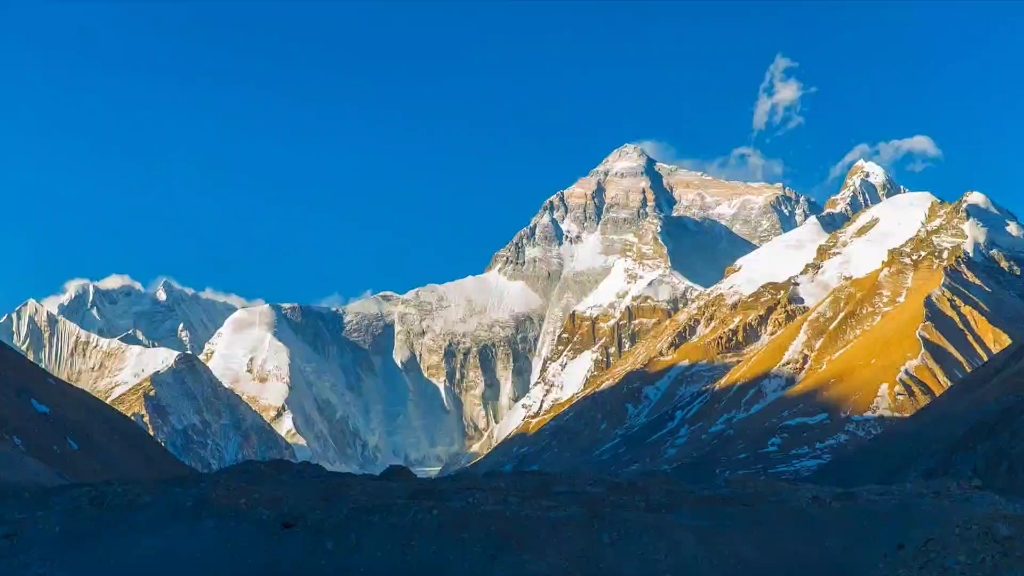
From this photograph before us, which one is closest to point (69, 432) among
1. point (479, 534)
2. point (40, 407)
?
point (40, 407)

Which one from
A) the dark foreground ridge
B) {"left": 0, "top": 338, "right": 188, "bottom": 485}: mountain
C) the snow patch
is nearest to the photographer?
the dark foreground ridge

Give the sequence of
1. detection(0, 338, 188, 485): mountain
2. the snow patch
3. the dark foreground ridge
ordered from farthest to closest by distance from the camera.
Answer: the snow patch → detection(0, 338, 188, 485): mountain → the dark foreground ridge

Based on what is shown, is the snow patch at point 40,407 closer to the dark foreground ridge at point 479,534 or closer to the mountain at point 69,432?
the mountain at point 69,432

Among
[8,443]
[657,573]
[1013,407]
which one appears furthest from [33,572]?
[1013,407]

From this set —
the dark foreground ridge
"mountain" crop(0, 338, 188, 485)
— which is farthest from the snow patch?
the dark foreground ridge

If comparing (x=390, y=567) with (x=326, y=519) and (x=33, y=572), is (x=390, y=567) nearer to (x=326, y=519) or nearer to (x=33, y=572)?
(x=326, y=519)

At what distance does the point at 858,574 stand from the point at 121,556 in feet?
116

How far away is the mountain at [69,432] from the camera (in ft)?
486

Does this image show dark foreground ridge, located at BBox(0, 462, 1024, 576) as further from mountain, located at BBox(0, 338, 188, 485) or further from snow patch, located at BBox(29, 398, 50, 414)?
snow patch, located at BBox(29, 398, 50, 414)

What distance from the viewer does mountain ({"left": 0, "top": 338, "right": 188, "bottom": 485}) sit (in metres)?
148

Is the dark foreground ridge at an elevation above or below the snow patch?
below

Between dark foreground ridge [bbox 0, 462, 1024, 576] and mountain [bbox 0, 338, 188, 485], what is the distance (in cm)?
8443

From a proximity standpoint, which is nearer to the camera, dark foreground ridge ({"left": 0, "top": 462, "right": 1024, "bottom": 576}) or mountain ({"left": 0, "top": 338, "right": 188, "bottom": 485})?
dark foreground ridge ({"left": 0, "top": 462, "right": 1024, "bottom": 576})

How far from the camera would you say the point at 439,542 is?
56.9 m
